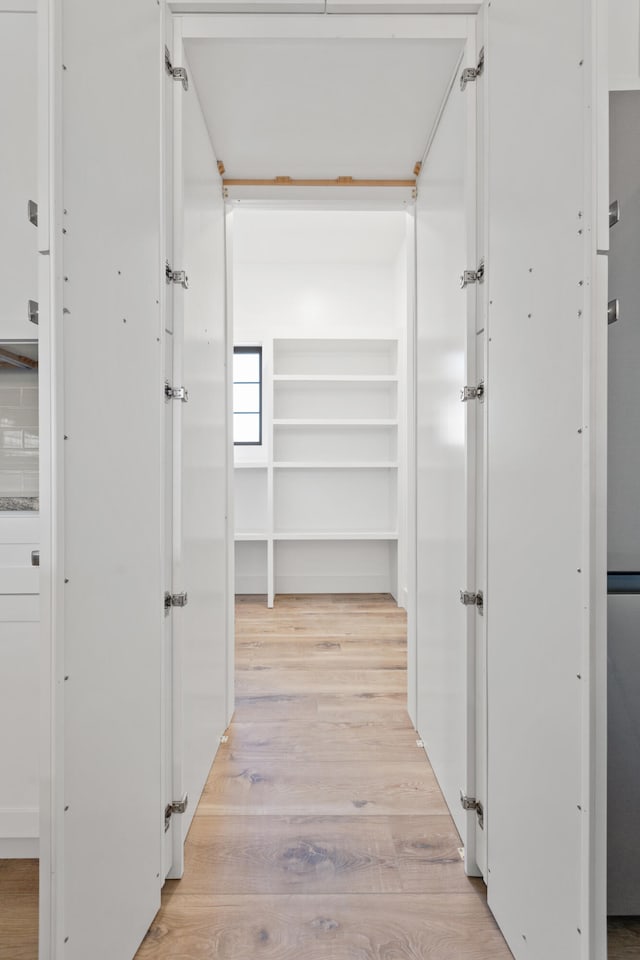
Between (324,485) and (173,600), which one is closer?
(173,600)

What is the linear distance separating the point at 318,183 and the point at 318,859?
252 centimetres

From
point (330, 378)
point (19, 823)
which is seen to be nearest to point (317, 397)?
point (330, 378)

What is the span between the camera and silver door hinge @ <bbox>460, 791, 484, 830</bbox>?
5.03ft

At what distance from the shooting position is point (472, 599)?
1.60 meters

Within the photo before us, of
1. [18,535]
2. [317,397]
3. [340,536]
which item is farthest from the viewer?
[317,397]

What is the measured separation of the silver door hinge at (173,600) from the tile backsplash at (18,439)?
0.60 m

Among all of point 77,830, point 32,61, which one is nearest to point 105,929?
point 77,830

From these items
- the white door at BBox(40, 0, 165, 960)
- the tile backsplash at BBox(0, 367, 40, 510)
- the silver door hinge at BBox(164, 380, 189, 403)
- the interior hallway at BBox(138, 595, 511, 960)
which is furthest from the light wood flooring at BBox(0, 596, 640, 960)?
the silver door hinge at BBox(164, 380, 189, 403)

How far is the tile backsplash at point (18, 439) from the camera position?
1788 millimetres

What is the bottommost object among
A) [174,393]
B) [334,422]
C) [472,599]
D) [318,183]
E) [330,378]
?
[472,599]

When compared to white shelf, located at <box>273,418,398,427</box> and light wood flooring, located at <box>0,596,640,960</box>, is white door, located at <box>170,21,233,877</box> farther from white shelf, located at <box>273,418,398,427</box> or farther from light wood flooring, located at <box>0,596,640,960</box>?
white shelf, located at <box>273,418,398,427</box>

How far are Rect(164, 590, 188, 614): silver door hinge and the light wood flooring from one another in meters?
0.76

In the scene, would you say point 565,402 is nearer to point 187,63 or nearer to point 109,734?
point 109,734

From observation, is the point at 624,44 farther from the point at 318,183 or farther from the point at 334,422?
the point at 334,422
